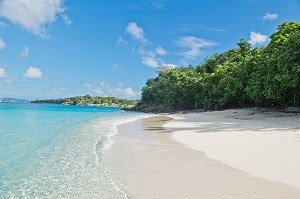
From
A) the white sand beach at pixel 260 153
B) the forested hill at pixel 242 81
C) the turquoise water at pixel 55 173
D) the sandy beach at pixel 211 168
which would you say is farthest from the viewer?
the forested hill at pixel 242 81

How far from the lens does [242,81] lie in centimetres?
3834

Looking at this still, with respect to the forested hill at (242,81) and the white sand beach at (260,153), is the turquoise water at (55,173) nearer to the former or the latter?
the white sand beach at (260,153)

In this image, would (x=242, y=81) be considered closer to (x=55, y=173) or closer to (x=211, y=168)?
(x=211, y=168)

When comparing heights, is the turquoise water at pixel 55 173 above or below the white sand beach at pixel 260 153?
below

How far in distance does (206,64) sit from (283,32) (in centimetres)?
3679

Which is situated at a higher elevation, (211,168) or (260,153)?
(260,153)

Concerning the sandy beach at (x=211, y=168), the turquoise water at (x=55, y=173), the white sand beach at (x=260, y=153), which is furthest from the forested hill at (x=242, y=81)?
the turquoise water at (x=55, y=173)

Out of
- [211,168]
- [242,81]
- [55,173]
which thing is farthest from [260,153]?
[242,81]

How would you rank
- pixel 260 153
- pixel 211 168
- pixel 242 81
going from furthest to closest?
pixel 242 81 → pixel 260 153 → pixel 211 168

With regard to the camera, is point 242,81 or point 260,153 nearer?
point 260,153

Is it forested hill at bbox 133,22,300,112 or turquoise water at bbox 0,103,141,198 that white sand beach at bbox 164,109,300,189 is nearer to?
turquoise water at bbox 0,103,141,198

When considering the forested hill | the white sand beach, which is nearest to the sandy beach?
the white sand beach

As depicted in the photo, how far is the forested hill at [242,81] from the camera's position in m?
26.9

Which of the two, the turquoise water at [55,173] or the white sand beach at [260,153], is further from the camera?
the white sand beach at [260,153]
